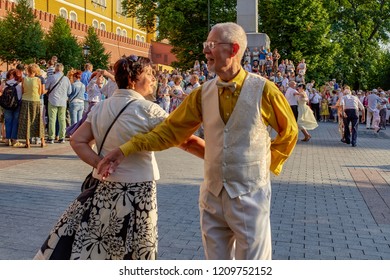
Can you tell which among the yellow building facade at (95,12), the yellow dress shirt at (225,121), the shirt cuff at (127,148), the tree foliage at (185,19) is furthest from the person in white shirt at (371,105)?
the yellow building facade at (95,12)

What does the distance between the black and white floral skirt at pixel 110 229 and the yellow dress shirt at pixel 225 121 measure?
32 centimetres

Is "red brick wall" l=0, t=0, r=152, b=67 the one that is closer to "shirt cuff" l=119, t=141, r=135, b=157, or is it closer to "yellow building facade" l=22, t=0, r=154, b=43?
"yellow building facade" l=22, t=0, r=154, b=43

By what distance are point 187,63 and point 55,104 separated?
1238 inches

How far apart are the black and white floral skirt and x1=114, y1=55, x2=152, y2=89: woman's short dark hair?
710 mm

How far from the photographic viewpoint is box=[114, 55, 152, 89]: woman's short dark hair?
3.80 m

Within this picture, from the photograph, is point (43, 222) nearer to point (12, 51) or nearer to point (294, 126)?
point (294, 126)

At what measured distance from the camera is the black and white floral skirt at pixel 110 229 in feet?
12.0

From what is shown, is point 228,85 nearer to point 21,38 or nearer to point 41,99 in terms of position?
point 41,99

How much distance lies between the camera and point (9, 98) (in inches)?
524

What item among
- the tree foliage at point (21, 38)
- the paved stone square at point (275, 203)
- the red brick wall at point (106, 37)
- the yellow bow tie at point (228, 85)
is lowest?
Result: the paved stone square at point (275, 203)

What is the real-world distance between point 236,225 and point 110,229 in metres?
0.86

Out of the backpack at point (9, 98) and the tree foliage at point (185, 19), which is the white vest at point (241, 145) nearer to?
the backpack at point (9, 98)

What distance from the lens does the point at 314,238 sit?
601cm
